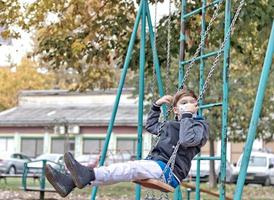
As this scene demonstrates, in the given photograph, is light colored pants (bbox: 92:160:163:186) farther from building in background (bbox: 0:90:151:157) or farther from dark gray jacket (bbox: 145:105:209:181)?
building in background (bbox: 0:90:151:157)

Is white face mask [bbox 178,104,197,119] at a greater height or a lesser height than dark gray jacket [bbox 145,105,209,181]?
greater

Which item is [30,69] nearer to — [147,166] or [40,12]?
[40,12]

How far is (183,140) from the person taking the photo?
17.0ft

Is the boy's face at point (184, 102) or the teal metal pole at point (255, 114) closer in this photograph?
the teal metal pole at point (255, 114)

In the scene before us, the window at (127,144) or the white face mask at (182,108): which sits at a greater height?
the white face mask at (182,108)

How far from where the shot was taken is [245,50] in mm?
14039

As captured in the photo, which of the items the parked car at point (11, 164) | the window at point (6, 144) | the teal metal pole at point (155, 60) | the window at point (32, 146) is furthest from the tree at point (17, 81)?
the teal metal pole at point (155, 60)

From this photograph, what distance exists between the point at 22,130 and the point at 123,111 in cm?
743

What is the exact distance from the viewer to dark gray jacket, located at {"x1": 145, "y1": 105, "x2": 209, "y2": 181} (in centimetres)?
521

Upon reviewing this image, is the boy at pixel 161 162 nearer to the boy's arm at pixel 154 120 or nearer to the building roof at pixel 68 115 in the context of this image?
the boy's arm at pixel 154 120

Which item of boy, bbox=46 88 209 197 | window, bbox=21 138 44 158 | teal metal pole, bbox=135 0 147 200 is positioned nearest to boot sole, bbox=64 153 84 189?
boy, bbox=46 88 209 197

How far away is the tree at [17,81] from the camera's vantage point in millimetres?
45688

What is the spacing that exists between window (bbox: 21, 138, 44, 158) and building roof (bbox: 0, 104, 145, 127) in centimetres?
132

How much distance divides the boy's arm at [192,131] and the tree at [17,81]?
129 ft
